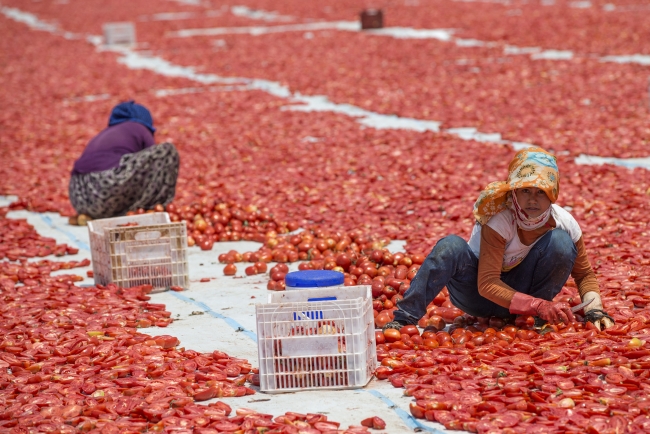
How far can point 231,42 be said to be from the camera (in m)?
22.7

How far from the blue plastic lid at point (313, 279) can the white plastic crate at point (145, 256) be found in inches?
63.0

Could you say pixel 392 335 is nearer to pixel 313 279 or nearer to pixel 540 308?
pixel 313 279

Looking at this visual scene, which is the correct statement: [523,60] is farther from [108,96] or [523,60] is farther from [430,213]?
[430,213]

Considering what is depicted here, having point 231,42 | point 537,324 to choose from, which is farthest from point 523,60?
point 537,324

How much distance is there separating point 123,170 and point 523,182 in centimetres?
449

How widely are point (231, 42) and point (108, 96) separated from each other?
7000 millimetres

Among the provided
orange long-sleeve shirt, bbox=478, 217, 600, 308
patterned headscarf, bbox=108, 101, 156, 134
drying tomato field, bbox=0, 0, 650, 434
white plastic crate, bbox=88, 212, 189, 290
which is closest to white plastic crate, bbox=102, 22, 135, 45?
drying tomato field, bbox=0, 0, 650, 434

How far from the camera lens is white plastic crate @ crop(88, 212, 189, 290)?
5945mm

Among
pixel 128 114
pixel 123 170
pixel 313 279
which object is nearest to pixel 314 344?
pixel 313 279

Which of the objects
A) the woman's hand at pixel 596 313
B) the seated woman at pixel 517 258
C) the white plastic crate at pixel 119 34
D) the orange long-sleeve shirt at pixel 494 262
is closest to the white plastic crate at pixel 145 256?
the seated woman at pixel 517 258

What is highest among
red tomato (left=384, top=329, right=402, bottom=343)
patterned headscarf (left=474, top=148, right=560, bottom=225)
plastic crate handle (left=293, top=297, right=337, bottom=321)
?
patterned headscarf (left=474, top=148, right=560, bottom=225)

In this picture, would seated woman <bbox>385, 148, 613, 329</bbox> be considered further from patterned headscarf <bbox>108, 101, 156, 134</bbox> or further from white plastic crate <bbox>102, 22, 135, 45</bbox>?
white plastic crate <bbox>102, 22, 135, 45</bbox>

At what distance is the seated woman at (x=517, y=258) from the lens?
4.22 metres

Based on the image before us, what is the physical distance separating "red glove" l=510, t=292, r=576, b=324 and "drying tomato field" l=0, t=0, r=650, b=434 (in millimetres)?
99
